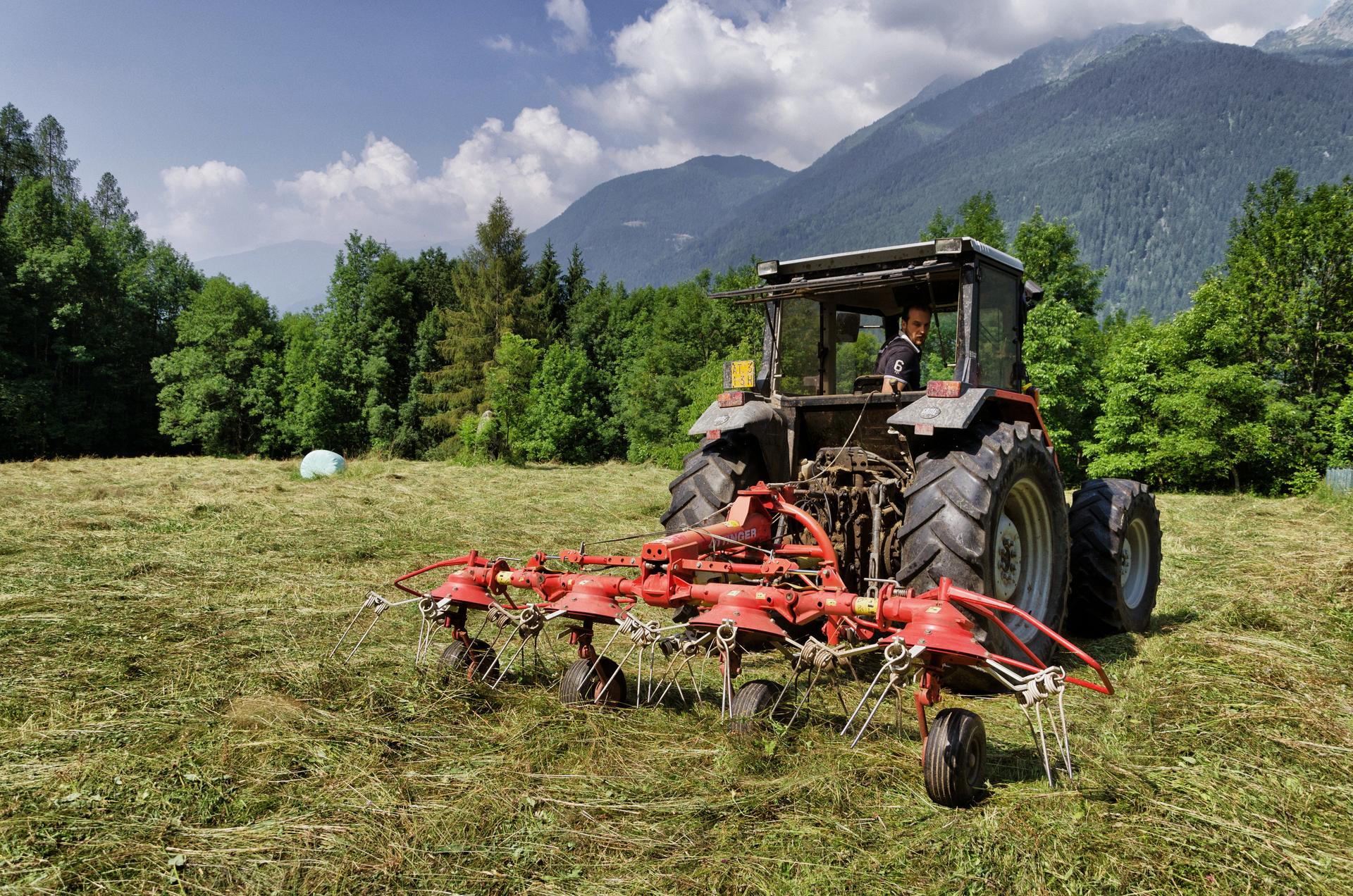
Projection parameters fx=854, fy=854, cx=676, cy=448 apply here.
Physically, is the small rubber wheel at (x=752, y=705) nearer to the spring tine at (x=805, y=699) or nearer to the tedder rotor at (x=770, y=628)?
the tedder rotor at (x=770, y=628)

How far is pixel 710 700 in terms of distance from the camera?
4070 millimetres

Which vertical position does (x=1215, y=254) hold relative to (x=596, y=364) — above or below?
above

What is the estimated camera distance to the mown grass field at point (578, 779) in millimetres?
2395

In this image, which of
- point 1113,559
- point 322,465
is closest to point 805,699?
point 1113,559

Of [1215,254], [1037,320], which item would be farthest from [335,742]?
[1215,254]

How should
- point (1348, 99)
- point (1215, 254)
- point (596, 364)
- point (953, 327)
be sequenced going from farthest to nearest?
point (1348, 99) < point (1215, 254) < point (596, 364) < point (953, 327)

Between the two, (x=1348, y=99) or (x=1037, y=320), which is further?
(x=1348, y=99)

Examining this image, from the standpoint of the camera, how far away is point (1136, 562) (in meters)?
6.12

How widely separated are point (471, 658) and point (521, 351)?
1113 inches

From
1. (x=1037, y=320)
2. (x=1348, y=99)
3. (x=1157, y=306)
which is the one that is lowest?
(x=1037, y=320)

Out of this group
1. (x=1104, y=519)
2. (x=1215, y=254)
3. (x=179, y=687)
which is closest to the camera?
(x=179, y=687)

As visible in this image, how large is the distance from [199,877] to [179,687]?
195cm

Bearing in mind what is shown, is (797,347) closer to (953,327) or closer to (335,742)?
(953,327)

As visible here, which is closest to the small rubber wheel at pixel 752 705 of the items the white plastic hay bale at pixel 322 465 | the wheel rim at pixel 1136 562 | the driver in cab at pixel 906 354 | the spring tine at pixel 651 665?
the spring tine at pixel 651 665
